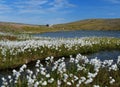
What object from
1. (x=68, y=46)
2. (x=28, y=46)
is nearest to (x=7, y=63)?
(x=28, y=46)

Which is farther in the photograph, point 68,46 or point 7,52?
point 68,46

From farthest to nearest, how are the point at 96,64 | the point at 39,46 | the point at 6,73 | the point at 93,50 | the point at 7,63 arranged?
the point at 93,50 → the point at 39,46 → the point at 7,63 → the point at 6,73 → the point at 96,64

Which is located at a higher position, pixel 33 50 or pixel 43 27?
pixel 33 50

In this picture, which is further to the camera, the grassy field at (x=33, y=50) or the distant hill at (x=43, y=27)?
the distant hill at (x=43, y=27)

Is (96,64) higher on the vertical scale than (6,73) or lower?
higher

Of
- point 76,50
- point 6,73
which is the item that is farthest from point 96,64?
point 76,50

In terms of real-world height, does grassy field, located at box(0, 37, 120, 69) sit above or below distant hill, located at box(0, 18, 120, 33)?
above

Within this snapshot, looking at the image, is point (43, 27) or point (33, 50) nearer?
point (33, 50)

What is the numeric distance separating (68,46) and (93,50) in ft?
12.8

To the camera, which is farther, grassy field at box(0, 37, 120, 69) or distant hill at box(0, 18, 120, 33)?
distant hill at box(0, 18, 120, 33)

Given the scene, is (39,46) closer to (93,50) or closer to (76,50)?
(76,50)

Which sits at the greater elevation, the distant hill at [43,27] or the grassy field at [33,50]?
the grassy field at [33,50]

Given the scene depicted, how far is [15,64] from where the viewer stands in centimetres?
2103

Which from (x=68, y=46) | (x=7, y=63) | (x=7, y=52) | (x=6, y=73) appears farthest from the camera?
(x=68, y=46)
